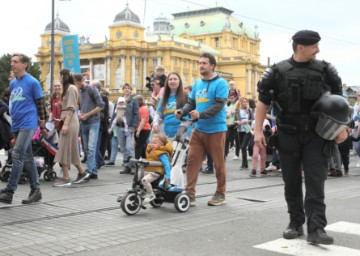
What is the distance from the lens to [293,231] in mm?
5633

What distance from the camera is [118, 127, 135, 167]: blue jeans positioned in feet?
44.4

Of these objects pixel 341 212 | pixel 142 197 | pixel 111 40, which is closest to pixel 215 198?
pixel 142 197

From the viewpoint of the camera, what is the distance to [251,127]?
47.2 ft

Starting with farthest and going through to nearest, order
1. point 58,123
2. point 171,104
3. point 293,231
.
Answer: point 58,123 < point 171,104 < point 293,231

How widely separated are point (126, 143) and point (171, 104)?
206 inches

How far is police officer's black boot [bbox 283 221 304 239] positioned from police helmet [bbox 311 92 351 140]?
0.97 meters

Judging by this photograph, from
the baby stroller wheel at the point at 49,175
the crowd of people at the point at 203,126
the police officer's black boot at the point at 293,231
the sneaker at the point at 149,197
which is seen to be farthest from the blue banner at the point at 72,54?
the police officer's black boot at the point at 293,231

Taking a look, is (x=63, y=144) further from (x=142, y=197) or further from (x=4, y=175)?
(x=142, y=197)

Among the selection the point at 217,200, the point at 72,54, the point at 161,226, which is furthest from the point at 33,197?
the point at 72,54

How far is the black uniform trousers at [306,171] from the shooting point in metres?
5.34

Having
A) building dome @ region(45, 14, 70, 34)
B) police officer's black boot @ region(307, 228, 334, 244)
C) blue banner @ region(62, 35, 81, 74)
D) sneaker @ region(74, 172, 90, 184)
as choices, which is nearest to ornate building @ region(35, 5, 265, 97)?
building dome @ region(45, 14, 70, 34)

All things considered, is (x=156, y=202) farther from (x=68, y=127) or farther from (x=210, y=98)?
(x=68, y=127)

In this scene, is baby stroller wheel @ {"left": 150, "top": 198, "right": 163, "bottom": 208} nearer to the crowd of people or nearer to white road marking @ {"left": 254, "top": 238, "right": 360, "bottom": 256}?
the crowd of people

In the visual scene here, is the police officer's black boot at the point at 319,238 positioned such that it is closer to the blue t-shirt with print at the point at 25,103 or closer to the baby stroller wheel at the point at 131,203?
the baby stroller wheel at the point at 131,203
